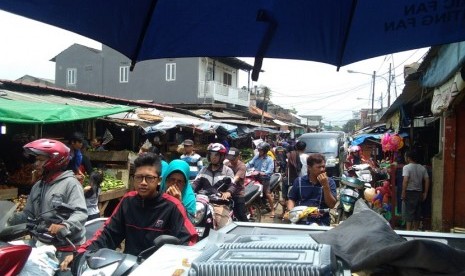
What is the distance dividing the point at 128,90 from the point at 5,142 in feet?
87.6

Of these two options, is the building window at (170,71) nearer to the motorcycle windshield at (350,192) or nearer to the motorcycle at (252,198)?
the motorcycle at (252,198)

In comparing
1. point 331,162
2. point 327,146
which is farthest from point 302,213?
point 327,146

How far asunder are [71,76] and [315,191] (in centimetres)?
3721

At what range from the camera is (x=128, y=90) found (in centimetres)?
3512

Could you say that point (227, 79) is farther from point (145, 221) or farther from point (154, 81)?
point (145, 221)

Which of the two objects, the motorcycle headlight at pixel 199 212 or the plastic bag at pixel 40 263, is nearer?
the plastic bag at pixel 40 263

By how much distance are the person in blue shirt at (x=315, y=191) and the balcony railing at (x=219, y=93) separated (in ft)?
91.0

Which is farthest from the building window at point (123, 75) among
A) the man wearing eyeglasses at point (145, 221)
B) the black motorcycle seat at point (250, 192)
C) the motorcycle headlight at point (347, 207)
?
the man wearing eyeglasses at point (145, 221)

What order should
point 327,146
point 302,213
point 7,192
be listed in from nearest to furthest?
point 302,213 → point 7,192 → point 327,146

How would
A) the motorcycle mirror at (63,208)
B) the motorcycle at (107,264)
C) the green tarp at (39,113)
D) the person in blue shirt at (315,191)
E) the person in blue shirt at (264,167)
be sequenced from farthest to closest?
the person in blue shirt at (264,167), the green tarp at (39,113), the person in blue shirt at (315,191), the motorcycle mirror at (63,208), the motorcycle at (107,264)

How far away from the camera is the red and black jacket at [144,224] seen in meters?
2.84

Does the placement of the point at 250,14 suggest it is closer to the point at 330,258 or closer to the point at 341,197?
the point at 330,258

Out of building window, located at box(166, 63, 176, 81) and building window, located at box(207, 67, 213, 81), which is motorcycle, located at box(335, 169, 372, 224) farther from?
building window, located at box(166, 63, 176, 81)

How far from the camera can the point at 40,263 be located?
2.23 metres
